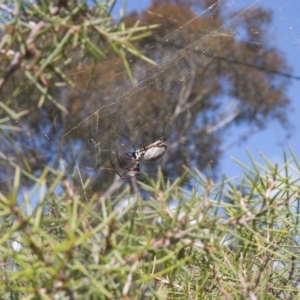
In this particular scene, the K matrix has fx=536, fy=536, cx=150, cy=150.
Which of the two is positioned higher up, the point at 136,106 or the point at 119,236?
the point at 119,236

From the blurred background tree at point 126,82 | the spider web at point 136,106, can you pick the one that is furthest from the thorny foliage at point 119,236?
the spider web at point 136,106

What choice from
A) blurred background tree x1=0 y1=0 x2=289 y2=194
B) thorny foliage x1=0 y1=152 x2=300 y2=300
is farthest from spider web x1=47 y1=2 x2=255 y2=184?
thorny foliage x1=0 y1=152 x2=300 y2=300

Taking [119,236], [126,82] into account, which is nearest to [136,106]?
[126,82]

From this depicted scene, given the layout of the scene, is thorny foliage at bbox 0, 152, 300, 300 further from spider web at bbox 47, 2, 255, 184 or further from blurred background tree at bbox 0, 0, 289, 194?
spider web at bbox 47, 2, 255, 184

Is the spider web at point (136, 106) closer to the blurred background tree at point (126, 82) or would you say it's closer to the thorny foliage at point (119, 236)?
the blurred background tree at point (126, 82)

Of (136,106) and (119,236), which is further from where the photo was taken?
(136,106)

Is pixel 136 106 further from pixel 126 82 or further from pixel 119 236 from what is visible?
pixel 119 236

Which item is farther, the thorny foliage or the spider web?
the spider web

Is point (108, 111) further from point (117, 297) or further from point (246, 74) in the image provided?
point (246, 74)
